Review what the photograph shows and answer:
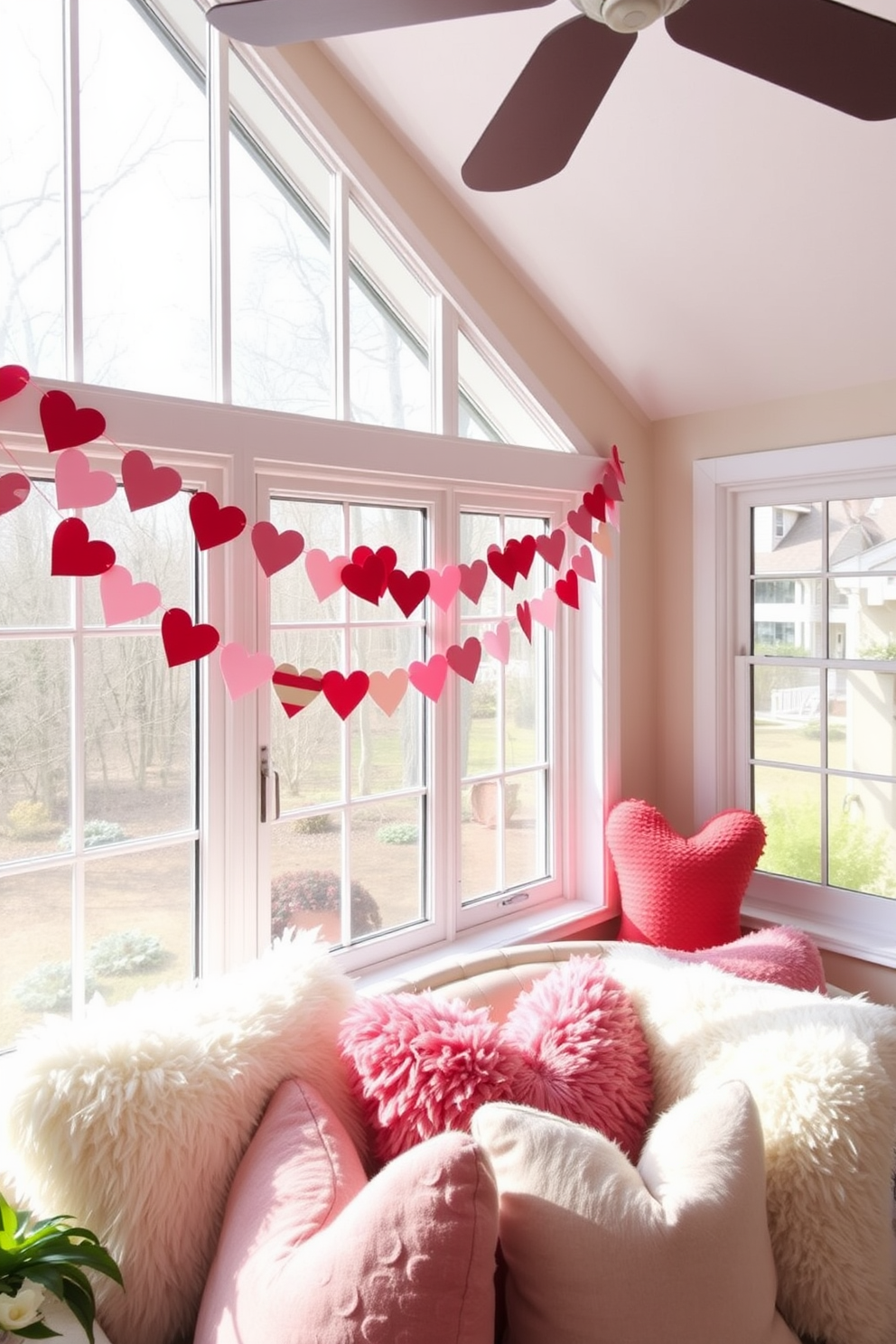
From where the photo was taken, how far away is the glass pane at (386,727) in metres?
2.34

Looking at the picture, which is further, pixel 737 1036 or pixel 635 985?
pixel 635 985

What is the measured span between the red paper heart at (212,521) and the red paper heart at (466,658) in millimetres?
682

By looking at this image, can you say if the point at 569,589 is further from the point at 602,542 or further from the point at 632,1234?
the point at 632,1234

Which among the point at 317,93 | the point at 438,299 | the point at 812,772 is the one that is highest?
the point at 317,93

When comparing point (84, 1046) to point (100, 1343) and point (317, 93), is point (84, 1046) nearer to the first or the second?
point (100, 1343)

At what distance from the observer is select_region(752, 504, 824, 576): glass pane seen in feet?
8.90

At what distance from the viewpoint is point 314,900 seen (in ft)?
7.41

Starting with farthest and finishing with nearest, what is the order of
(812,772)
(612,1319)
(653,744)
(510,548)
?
(653,744)
(812,772)
(510,548)
(612,1319)

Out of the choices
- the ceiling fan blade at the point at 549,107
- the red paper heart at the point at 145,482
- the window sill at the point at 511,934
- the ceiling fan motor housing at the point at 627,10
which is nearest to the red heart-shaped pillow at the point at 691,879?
the window sill at the point at 511,934

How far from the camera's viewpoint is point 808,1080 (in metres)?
1.47

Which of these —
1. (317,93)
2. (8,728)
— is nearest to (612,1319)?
(8,728)

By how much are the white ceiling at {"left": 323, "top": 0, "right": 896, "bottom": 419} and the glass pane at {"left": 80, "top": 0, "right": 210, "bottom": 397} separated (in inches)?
18.9

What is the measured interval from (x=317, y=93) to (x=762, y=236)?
1.08 meters

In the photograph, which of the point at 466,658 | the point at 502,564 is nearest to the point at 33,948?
the point at 466,658
